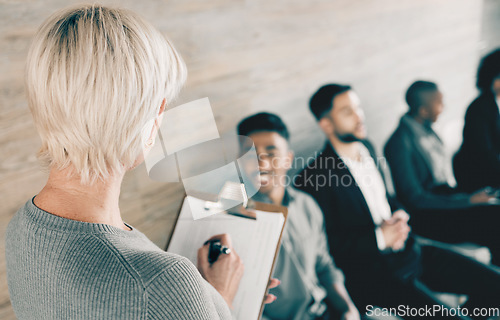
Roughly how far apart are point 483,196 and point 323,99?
761 mm

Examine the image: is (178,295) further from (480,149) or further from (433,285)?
(480,149)

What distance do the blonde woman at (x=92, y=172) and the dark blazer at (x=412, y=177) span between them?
1114mm

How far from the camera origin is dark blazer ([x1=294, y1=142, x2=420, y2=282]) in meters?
1.40

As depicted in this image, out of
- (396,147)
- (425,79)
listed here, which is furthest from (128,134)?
(425,79)

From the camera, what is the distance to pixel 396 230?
58.0 inches

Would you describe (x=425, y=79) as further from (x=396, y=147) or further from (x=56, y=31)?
(x=56, y=31)

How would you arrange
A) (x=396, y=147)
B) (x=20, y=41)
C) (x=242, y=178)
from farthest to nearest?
(x=396, y=147) < (x=242, y=178) < (x=20, y=41)

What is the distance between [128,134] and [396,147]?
3.94ft

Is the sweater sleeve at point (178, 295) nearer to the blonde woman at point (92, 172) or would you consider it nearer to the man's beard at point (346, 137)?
the blonde woman at point (92, 172)

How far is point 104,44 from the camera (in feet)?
1.81

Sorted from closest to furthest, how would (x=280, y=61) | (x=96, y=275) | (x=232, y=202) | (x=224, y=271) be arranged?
(x=96, y=275), (x=224, y=271), (x=232, y=202), (x=280, y=61)

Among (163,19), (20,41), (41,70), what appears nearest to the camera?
(41,70)

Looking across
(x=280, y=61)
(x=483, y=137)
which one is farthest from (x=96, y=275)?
(x=483, y=137)

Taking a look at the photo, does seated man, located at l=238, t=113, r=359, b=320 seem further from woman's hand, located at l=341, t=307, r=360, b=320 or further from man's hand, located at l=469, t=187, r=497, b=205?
man's hand, located at l=469, t=187, r=497, b=205
